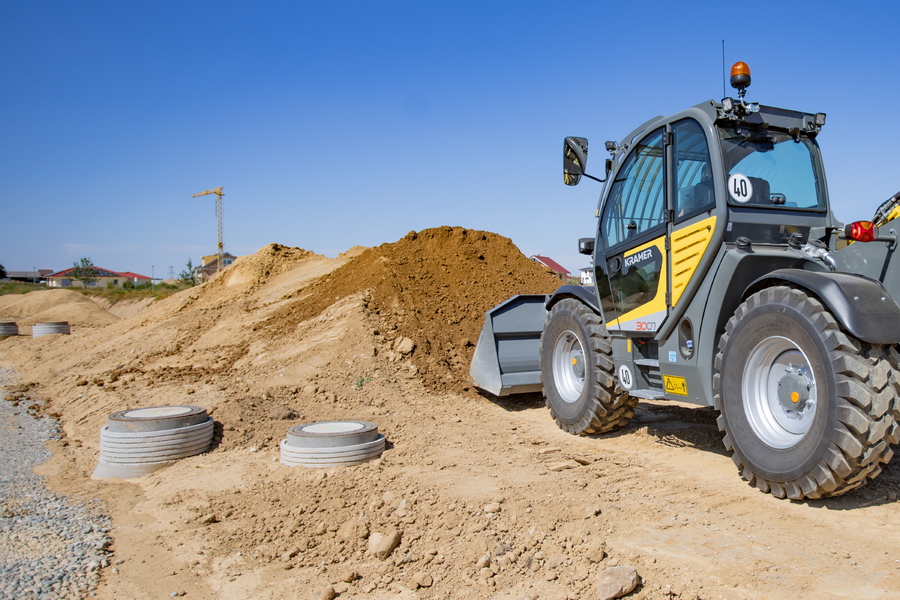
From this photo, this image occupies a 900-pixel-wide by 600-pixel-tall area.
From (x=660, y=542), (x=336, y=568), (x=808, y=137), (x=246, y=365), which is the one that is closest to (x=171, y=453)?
(x=336, y=568)

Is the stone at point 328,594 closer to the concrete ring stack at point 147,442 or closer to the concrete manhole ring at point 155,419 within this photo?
the concrete ring stack at point 147,442

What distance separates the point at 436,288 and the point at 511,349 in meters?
3.20

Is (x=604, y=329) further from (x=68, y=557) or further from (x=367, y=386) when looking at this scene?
(x=68, y=557)

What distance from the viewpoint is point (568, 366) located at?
21.3 ft

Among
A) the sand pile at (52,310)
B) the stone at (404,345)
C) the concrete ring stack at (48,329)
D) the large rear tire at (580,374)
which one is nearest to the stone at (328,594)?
the large rear tire at (580,374)

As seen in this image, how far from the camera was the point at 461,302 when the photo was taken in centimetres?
1021

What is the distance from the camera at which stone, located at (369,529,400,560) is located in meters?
3.55

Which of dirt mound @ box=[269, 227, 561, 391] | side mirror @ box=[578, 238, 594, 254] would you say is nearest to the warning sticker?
side mirror @ box=[578, 238, 594, 254]

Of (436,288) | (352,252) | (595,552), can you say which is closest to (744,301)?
(595,552)

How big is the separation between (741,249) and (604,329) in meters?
1.79

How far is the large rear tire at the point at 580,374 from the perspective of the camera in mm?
5676

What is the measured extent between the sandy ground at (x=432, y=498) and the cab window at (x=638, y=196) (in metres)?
1.94

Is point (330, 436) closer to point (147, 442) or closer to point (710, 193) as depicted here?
point (147, 442)

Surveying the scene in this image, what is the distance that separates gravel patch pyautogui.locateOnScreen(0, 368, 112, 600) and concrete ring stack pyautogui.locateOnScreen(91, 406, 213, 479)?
0.58 meters
